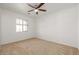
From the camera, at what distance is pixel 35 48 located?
6.55 ft

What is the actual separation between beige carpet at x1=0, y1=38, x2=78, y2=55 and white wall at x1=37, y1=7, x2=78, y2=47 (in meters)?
0.13

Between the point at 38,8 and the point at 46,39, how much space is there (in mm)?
771

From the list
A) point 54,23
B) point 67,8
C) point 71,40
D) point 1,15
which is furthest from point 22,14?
point 71,40

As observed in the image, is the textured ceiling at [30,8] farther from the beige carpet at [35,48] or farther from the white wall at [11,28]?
the beige carpet at [35,48]

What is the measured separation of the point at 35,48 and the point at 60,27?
30.9 inches

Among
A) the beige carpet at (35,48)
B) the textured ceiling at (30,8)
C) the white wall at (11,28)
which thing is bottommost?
the beige carpet at (35,48)

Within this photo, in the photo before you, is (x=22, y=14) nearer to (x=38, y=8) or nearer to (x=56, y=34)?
(x=38, y=8)

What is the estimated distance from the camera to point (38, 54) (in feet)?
6.15

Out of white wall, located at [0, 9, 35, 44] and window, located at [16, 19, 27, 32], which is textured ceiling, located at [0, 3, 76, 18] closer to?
white wall, located at [0, 9, 35, 44]

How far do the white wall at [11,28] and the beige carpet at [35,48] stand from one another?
0.39 ft

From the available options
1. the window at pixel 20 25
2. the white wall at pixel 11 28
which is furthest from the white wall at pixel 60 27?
the window at pixel 20 25

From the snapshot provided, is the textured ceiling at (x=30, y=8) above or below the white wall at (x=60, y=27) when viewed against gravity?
above

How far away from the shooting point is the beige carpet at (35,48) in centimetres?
190

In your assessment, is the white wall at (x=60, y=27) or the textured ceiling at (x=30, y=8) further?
the white wall at (x=60, y=27)
